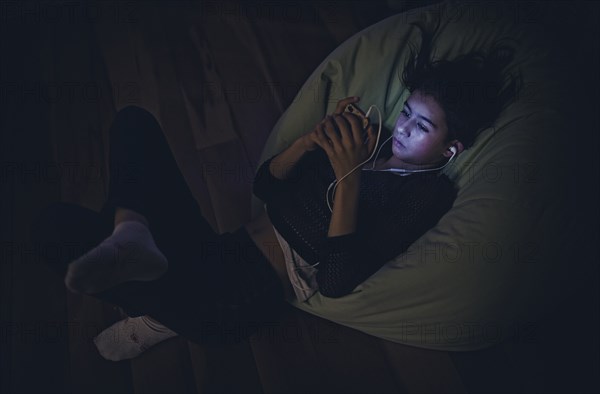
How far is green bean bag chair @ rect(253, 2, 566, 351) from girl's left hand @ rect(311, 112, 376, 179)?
27 cm

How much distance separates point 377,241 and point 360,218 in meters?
0.09

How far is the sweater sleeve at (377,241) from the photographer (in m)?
1.02

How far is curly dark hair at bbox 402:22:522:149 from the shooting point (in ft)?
3.39

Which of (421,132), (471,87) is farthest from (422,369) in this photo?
(471,87)

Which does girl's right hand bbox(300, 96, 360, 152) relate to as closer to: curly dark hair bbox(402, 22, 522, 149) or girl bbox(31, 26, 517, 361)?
girl bbox(31, 26, 517, 361)

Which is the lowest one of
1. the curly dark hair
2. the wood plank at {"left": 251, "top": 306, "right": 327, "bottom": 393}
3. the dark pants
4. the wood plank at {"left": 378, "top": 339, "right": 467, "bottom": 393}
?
the wood plank at {"left": 251, "top": 306, "right": 327, "bottom": 393}

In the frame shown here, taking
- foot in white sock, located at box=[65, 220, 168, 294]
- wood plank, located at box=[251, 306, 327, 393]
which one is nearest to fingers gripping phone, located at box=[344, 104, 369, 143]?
foot in white sock, located at box=[65, 220, 168, 294]

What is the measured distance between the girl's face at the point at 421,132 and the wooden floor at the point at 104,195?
641 mm

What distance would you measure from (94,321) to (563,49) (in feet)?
5.31

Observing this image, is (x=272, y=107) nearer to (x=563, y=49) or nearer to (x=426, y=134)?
(x=426, y=134)

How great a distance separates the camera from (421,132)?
104 cm

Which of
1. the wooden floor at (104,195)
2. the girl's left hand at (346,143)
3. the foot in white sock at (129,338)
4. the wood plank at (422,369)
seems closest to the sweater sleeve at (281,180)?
the girl's left hand at (346,143)

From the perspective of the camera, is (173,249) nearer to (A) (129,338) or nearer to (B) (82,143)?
(A) (129,338)

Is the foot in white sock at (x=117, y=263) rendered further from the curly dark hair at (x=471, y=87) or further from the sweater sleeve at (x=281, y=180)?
the curly dark hair at (x=471, y=87)
